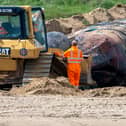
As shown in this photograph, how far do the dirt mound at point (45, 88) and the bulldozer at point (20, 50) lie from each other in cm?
59

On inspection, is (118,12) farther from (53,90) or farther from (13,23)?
(53,90)

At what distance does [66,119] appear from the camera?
372 inches

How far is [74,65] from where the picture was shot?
15.9m

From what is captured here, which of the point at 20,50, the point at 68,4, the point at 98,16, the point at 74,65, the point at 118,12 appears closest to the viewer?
the point at 20,50

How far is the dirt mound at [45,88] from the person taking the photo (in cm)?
1352

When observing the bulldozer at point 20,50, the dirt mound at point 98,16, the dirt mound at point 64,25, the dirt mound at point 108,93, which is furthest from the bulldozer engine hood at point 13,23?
the dirt mound at point 98,16

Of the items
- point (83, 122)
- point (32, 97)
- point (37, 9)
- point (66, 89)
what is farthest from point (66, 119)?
point (37, 9)

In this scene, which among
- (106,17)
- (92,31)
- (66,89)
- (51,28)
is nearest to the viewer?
(66,89)

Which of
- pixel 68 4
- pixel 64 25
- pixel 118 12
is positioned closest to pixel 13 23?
pixel 64 25

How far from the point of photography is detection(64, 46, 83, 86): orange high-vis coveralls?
15789 mm

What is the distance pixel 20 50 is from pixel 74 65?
1.82 m

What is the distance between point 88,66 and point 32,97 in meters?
4.54

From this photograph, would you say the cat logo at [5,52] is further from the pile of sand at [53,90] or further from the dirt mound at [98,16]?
the dirt mound at [98,16]

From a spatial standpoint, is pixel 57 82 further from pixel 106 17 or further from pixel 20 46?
pixel 106 17
